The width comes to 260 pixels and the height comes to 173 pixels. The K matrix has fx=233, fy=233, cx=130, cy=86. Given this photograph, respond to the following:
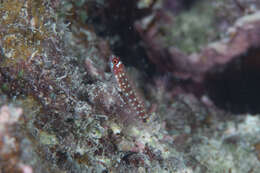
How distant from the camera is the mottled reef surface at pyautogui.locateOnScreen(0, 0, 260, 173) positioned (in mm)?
2729

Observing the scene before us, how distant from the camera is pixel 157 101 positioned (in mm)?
5574

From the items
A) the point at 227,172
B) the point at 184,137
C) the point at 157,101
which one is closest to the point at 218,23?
the point at 157,101

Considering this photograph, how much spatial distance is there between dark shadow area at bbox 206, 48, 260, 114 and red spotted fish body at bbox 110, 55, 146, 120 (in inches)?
129

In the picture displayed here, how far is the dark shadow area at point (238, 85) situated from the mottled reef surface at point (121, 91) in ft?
0.09

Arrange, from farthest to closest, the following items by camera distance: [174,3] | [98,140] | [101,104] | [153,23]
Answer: [174,3]
[153,23]
[101,104]
[98,140]

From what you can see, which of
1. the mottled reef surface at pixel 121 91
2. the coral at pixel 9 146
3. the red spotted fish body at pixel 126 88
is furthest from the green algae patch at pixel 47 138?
the red spotted fish body at pixel 126 88

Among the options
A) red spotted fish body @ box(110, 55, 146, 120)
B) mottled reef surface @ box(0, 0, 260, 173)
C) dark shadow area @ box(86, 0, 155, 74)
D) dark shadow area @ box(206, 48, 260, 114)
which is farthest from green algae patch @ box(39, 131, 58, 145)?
dark shadow area @ box(206, 48, 260, 114)

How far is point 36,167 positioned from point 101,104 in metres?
1.44

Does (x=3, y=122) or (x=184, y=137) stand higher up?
(x=3, y=122)

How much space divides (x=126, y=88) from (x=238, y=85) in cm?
427

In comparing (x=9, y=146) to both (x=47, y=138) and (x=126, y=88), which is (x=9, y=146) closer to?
(x=47, y=138)

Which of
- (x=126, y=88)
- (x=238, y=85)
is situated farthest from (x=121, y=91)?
(x=238, y=85)

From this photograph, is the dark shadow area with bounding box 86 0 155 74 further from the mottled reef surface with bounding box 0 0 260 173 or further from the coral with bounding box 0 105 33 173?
the coral with bounding box 0 105 33 173

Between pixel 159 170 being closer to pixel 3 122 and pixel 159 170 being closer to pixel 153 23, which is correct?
pixel 3 122
